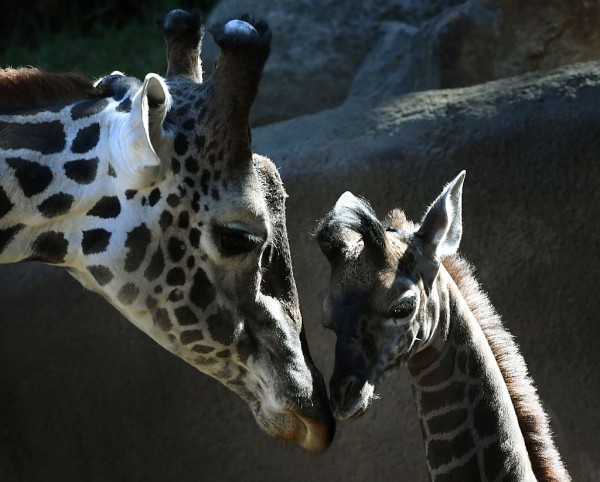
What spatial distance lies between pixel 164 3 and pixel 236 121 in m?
6.45

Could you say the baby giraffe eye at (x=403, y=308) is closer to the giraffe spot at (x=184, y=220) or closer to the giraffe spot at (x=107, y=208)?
the giraffe spot at (x=184, y=220)

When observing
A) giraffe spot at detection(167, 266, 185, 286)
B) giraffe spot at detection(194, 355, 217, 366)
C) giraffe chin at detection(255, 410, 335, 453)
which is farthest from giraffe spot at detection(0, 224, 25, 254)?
giraffe chin at detection(255, 410, 335, 453)

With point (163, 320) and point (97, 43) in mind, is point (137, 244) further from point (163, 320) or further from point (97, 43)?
point (97, 43)

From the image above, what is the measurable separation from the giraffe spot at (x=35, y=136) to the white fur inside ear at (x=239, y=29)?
67cm

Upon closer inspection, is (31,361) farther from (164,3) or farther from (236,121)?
(164,3)

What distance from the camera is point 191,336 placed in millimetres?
3912

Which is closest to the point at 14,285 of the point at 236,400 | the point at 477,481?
the point at 236,400

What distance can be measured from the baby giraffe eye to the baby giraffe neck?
0.25 metres

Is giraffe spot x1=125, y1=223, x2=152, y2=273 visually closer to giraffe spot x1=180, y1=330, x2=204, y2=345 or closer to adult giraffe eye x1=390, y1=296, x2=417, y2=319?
giraffe spot x1=180, y1=330, x2=204, y2=345

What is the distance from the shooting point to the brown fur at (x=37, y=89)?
382cm

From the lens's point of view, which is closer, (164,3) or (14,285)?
(14,285)

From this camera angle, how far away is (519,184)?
581 centimetres

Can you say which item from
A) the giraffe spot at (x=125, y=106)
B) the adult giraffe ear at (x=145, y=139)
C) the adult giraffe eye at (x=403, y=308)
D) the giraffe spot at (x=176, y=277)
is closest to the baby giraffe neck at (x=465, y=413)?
the adult giraffe eye at (x=403, y=308)

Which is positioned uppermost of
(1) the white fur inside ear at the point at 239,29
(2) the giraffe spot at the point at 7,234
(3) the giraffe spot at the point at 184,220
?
(1) the white fur inside ear at the point at 239,29
